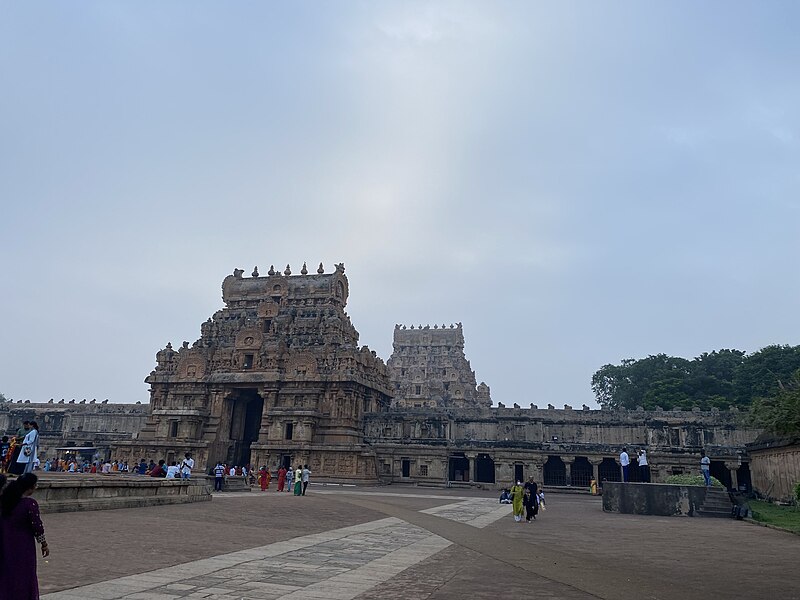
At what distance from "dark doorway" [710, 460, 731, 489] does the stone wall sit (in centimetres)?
469

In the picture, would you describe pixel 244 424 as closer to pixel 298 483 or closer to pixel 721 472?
pixel 298 483

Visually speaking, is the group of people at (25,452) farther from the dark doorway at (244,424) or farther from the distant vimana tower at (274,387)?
the dark doorway at (244,424)

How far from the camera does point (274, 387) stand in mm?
54000


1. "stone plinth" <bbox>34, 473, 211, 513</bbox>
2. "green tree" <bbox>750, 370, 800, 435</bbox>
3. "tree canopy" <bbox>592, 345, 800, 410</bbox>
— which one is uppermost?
"tree canopy" <bbox>592, 345, 800, 410</bbox>

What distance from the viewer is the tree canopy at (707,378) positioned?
67.9 meters

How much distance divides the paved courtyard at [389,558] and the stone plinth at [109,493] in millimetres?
593

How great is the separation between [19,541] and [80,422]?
6880 centimetres

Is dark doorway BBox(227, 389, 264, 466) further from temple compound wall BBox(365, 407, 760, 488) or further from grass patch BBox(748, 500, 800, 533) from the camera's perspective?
grass patch BBox(748, 500, 800, 533)

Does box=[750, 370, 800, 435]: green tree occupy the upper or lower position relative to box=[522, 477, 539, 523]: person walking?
upper

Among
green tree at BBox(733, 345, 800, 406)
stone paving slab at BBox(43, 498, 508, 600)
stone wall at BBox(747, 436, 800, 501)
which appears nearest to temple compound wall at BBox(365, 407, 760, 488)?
stone wall at BBox(747, 436, 800, 501)

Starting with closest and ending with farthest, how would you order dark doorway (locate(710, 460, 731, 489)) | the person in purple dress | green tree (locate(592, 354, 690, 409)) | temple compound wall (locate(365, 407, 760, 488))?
the person in purple dress
dark doorway (locate(710, 460, 731, 489))
temple compound wall (locate(365, 407, 760, 488))
green tree (locate(592, 354, 690, 409))

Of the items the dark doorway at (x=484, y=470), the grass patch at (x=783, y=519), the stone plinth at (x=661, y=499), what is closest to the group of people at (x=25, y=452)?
the stone plinth at (x=661, y=499)

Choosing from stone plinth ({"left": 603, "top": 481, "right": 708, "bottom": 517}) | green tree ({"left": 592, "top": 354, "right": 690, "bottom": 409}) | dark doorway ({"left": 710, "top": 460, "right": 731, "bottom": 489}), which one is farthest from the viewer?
green tree ({"left": 592, "top": 354, "right": 690, "bottom": 409})

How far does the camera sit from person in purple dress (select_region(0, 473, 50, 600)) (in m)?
5.73
